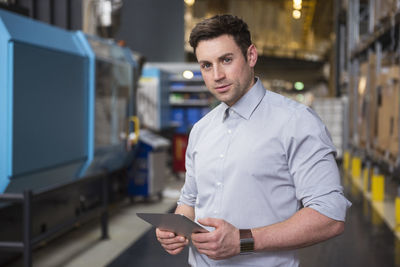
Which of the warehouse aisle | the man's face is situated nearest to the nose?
the man's face

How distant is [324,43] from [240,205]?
24.0 meters

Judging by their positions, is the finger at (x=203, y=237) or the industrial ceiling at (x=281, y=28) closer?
the finger at (x=203, y=237)

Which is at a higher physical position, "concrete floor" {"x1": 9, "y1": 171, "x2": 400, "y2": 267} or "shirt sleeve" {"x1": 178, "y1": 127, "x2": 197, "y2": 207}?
"shirt sleeve" {"x1": 178, "y1": 127, "x2": 197, "y2": 207}

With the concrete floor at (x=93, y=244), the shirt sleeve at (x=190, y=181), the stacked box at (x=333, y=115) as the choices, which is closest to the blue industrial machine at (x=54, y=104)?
the concrete floor at (x=93, y=244)

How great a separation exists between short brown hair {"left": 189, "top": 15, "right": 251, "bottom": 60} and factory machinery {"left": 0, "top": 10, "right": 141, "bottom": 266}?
7.36 ft

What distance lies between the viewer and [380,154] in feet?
19.5

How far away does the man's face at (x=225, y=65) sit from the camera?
1.39m

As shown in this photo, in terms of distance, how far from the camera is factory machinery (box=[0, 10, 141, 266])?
3309 mm

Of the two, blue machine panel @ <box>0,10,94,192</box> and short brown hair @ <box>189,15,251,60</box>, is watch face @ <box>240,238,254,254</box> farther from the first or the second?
blue machine panel @ <box>0,10,94,192</box>

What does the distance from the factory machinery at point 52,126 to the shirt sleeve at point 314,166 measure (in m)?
2.43

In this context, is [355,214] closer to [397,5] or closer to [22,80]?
[397,5]

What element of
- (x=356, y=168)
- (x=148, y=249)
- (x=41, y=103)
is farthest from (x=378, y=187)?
(x=41, y=103)

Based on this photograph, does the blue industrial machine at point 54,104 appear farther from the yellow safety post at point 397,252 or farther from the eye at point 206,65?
the yellow safety post at point 397,252

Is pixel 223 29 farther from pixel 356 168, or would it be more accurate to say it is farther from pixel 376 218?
pixel 356 168
